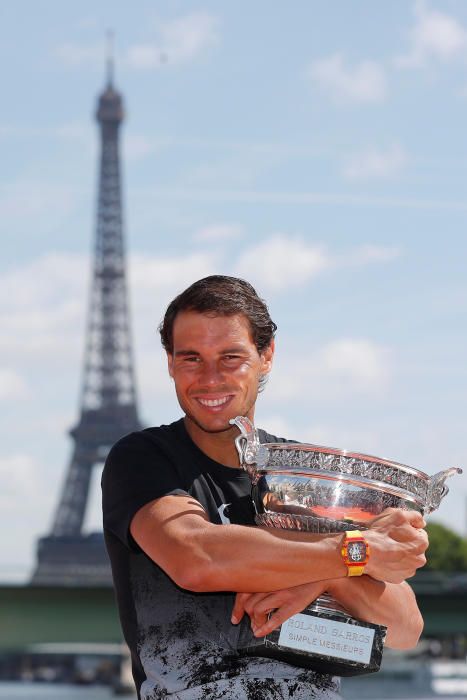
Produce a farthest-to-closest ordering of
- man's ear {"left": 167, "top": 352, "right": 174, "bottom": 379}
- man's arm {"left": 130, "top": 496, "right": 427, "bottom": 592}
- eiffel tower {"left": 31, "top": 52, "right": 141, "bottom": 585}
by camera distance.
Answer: eiffel tower {"left": 31, "top": 52, "right": 141, "bottom": 585} < man's ear {"left": 167, "top": 352, "right": 174, "bottom": 379} < man's arm {"left": 130, "top": 496, "right": 427, "bottom": 592}

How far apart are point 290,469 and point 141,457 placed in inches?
13.8

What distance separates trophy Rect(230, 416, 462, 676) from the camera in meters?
3.16

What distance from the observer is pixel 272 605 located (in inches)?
124

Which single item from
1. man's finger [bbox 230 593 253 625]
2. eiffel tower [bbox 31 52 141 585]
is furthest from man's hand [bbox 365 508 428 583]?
eiffel tower [bbox 31 52 141 585]

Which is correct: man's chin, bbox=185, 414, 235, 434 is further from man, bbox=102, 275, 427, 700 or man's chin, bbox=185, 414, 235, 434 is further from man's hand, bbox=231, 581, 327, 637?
man's hand, bbox=231, 581, 327, 637

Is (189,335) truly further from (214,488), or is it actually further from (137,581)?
(137,581)

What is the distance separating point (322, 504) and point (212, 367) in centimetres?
44

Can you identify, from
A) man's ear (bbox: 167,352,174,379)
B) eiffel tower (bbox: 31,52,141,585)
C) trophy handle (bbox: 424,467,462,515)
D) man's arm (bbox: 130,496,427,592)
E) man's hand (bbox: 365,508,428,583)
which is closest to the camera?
man's arm (bbox: 130,496,427,592)

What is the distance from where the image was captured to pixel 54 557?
7400 centimetres

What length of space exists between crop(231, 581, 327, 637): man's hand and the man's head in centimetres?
45

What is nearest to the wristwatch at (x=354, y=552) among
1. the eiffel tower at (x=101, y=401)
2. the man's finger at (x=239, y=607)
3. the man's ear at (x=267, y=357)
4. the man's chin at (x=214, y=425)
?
the man's finger at (x=239, y=607)

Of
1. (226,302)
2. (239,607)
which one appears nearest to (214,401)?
(226,302)

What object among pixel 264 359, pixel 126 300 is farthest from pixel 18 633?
pixel 126 300

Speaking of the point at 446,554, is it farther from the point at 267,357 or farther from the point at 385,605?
the point at 385,605
